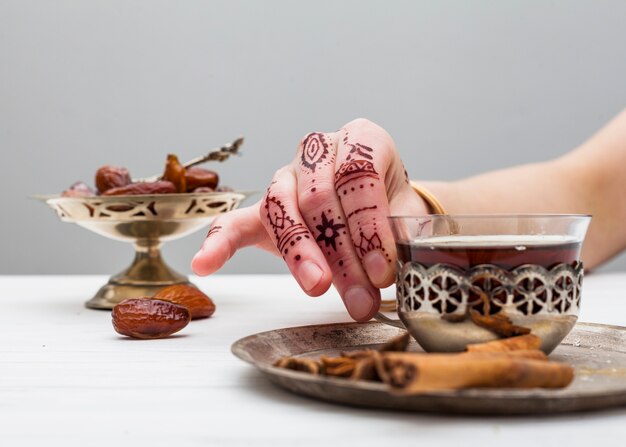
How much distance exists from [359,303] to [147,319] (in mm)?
196

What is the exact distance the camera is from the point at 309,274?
27.0 inches

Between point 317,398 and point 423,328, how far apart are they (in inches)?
4.6

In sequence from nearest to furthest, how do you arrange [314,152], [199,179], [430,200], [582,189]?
[314,152] < [430,200] < [199,179] < [582,189]

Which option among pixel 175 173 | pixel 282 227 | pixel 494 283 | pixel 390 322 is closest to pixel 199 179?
pixel 175 173

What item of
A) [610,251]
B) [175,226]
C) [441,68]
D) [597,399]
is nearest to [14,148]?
[441,68]

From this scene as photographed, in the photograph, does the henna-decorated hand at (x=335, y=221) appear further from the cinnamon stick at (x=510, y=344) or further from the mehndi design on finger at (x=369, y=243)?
the cinnamon stick at (x=510, y=344)

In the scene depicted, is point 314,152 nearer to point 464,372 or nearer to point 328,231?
point 328,231

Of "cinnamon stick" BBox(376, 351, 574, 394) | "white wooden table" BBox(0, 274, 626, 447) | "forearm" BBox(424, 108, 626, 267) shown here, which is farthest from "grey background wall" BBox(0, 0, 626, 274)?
"cinnamon stick" BBox(376, 351, 574, 394)

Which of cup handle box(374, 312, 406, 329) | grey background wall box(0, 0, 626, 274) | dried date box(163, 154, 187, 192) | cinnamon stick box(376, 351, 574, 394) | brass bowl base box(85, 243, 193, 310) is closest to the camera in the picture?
cinnamon stick box(376, 351, 574, 394)

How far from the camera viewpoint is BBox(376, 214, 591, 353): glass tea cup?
524 millimetres

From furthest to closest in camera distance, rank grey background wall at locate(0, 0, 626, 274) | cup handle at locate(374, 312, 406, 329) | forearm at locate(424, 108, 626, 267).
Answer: grey background wall at locate(0, 0, 626, 274)
forearm at locate(424, 108, 626, 267)
cup handle at locate(374, 312, 406, 329)

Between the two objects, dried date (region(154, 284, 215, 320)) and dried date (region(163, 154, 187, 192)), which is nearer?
dried date (region(154, 284, 215, 320))

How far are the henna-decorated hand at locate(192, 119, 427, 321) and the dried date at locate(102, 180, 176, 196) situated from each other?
9.3 inches

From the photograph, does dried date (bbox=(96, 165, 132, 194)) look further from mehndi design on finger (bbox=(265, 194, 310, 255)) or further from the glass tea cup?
the glass tea cup
